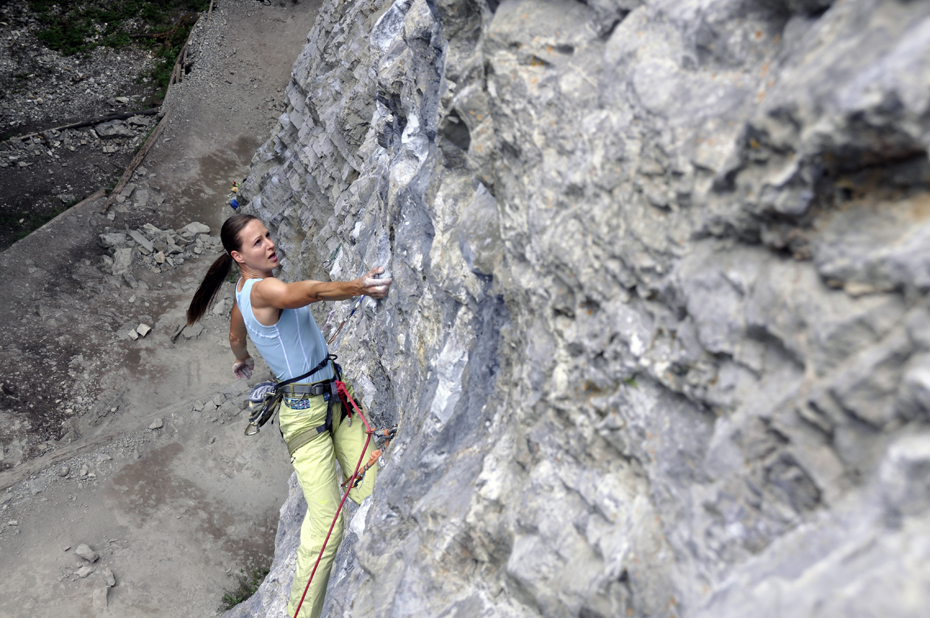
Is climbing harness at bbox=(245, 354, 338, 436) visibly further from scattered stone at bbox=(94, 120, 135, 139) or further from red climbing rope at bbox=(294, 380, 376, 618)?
scattered stone at bbox=(94, 120, 135, 139)

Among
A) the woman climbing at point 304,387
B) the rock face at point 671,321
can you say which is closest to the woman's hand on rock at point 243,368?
the woman climbing at point 304,387

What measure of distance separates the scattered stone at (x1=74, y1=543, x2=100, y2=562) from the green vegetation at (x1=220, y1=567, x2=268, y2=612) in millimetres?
1683

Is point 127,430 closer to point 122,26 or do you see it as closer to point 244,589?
point 244,589

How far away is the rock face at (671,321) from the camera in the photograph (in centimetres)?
142

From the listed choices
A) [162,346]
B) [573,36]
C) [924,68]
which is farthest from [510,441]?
[162,346]

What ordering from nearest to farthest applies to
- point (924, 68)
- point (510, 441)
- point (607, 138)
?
1. point (924, 68)
2. point (607, 138)
3. point (510, 441)

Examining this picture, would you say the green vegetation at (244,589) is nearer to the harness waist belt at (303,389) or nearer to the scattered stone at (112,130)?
the harness waist belt at (303,389)

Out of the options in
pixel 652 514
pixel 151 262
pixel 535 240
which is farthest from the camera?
pixel 151 262

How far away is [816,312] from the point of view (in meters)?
1.58

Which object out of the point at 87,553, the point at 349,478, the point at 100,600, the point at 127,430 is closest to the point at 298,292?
the point at 349,478

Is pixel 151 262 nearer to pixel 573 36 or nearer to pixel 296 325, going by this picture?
pixel 296 325

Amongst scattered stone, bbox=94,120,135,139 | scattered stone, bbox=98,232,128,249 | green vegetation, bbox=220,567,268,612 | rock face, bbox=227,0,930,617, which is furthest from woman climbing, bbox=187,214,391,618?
scattered stone, bbox=94,120,135,139

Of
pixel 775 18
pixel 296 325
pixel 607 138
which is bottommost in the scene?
pixel 296 325

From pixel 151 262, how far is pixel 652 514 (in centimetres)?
1227
